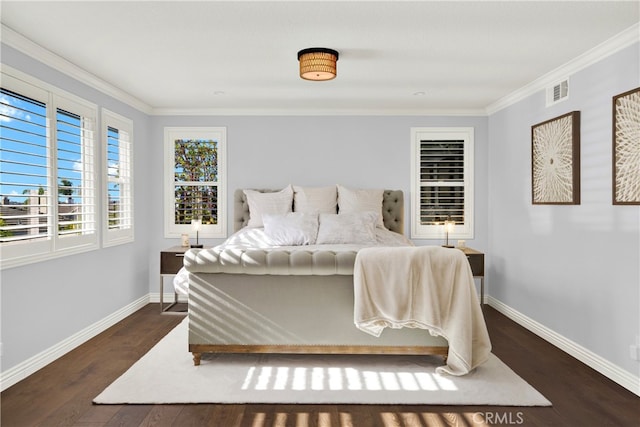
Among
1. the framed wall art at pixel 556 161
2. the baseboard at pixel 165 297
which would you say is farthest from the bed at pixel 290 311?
the baseboard at pixel 165 297

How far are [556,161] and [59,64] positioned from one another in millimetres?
4328

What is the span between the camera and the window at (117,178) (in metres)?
4.37

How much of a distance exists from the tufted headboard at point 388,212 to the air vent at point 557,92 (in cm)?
198

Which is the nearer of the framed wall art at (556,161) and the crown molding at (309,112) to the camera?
the framed wall art at (556,161)

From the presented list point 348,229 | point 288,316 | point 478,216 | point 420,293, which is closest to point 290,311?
point 288,316

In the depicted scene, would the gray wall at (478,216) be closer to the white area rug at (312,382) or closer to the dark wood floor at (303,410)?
the dark wood floor at (303,410)

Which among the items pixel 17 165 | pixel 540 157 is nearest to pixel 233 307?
pixel 17 165

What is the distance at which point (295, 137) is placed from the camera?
548cm

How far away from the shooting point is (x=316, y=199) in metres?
5.13

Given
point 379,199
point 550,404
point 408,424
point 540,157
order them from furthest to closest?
point 379,199 < point 540,157 < point 550,404 < point 408,424

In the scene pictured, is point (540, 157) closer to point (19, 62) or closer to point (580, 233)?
point (580, 233)

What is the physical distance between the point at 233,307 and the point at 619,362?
109 inches

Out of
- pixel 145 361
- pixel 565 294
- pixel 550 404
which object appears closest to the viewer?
pixel 550 404

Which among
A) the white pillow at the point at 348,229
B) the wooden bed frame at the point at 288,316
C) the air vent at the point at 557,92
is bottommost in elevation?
the wooden bed frame at the point at 288,316
